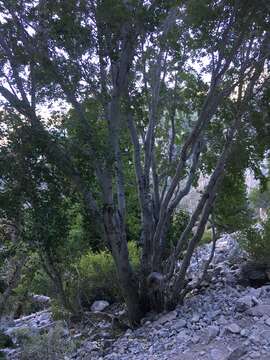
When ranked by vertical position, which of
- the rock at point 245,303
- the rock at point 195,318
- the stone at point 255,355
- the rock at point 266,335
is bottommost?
the stone at point 255,355

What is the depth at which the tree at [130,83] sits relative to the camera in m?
7.44

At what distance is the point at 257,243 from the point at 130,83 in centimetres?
424

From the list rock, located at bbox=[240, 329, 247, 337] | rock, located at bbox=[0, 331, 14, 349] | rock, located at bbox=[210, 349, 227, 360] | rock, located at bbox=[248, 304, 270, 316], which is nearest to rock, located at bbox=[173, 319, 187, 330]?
rock, located at bbox=[248, 304, 270, 316]

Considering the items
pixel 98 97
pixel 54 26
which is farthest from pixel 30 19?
pixel 98 97

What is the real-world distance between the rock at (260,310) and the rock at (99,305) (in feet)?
16.0

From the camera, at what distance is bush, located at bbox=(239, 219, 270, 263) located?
32.5ft

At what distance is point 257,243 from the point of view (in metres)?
10.1

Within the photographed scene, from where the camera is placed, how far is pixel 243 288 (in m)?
9.17

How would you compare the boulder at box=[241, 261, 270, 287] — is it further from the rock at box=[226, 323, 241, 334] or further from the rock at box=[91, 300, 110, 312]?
the rock at box=[91, 300, 110, 312]

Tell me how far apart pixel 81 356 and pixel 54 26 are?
517 cm

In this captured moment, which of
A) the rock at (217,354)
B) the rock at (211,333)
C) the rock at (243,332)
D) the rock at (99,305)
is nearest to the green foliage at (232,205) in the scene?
the rock at (99,305)

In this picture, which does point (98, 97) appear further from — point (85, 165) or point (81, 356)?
point (81, 356)

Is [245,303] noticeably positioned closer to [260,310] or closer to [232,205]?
[260,310]

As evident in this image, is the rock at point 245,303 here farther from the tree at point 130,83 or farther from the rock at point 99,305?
the rock at point 99,305
